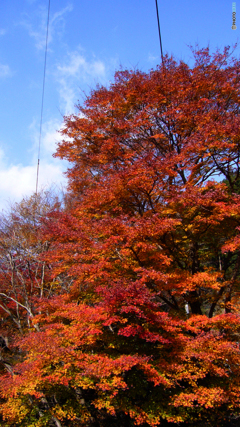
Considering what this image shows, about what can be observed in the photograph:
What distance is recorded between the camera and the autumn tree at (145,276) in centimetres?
765

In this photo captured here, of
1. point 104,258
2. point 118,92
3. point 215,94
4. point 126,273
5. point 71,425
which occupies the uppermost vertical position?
point 118,92

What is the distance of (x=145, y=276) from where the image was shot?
24.0 feet

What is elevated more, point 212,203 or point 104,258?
point 212,203

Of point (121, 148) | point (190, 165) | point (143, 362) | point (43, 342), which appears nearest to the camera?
point (143, 362)

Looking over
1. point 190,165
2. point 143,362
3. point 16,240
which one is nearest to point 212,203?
point 190,165

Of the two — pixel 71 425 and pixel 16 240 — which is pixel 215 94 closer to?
pixel 16 240

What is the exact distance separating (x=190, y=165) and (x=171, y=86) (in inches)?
144

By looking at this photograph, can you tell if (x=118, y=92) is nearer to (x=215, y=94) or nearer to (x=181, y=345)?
(x=215, y=94)

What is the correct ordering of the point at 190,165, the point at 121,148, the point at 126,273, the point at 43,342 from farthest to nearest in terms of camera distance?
the point at 121,148, the point at 190,165, the point at 126,273, the point at 43,342

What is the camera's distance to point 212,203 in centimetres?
833

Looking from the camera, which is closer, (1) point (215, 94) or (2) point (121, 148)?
(1) point (215, 94)

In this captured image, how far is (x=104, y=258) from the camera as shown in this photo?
8891 millimetres

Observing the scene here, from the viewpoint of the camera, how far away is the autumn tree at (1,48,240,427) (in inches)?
301

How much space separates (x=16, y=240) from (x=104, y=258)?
5931 mm
